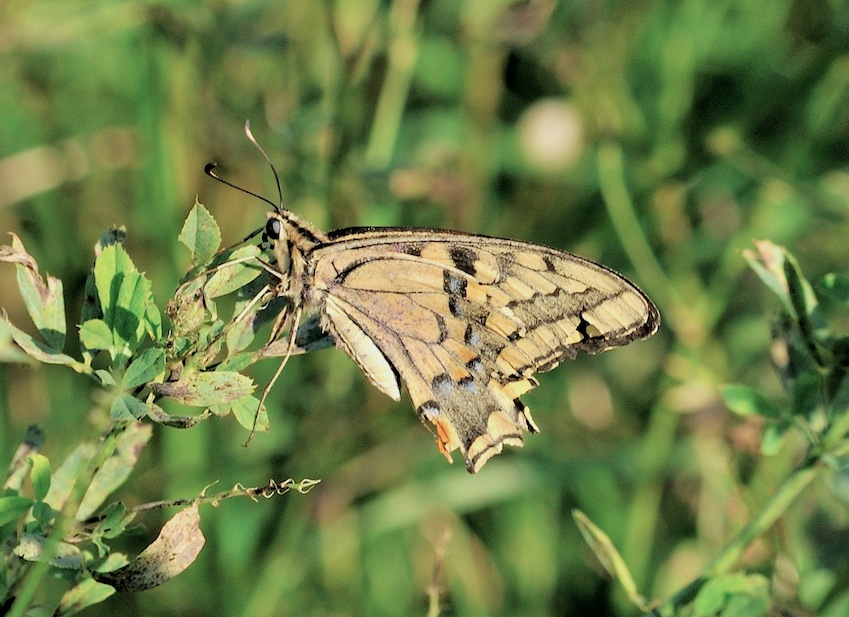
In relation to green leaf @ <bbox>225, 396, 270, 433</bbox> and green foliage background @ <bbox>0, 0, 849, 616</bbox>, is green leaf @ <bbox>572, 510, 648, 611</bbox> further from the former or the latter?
green foliage background @ <bbox>0, 0, 849, 616</bbox>

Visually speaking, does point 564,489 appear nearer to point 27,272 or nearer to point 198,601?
point 198,601

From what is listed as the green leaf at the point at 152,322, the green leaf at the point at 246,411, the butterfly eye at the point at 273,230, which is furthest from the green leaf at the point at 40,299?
the butterfly eye at the point at 273,230

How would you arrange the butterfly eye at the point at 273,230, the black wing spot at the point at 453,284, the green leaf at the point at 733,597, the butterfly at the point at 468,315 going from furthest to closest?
the black wing spot at the point at 453,284 < the butterfly at the point at 468,315 < the butterfly eye at the point at 273,230 < the green leaf at the point at 733,597

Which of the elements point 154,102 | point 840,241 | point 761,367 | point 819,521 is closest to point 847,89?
point 840,241

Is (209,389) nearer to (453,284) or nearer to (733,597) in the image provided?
(733,597)

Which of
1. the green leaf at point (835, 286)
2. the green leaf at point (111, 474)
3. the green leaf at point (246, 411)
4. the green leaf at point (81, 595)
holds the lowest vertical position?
the green leaf at point (81, 595)

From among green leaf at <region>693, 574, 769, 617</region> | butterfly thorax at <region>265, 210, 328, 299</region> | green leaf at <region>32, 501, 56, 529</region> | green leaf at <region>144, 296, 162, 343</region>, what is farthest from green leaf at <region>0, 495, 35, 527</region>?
green leaf at <region>693, 574, 769, 617</region>

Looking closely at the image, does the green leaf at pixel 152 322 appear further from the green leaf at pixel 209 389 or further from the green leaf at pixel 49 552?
the green leaf at pixel 49 552
